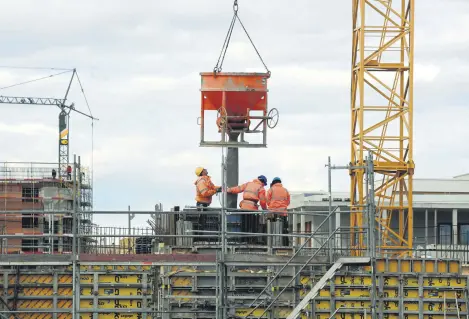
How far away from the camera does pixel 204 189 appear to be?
3669 centimetres

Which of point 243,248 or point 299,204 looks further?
point 299,204

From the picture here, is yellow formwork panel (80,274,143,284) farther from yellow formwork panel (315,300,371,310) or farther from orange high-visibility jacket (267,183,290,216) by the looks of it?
yellow formwork panel (315,300,371,310)

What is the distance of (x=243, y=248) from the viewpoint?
3475cm

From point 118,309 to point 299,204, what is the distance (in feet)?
115

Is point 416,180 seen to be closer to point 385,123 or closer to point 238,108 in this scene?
point 385,123

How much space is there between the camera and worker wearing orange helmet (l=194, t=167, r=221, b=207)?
120ft

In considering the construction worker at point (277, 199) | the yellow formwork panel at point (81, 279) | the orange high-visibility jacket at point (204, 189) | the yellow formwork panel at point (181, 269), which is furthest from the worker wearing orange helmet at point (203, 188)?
the yellow formwork panel at point (81, 279)

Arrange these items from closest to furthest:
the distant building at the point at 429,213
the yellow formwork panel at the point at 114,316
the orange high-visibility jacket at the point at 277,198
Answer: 1. the yellow formwork panel at the point at 114,316
2. the orange high-visibility jacket at the point at 277,198
3. the distant building at the point at 429,213

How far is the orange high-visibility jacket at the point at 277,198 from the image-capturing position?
36031 millimetres

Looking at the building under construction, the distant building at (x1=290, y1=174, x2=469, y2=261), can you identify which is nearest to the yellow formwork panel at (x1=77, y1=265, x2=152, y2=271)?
the building under construction

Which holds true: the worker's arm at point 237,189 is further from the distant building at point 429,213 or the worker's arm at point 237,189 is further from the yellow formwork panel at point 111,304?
the distant building at point 429,213

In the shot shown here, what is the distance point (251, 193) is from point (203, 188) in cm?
140

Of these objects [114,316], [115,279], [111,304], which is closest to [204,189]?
[115,279]

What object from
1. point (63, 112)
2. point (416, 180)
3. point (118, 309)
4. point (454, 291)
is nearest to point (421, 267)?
point (454, 291)
